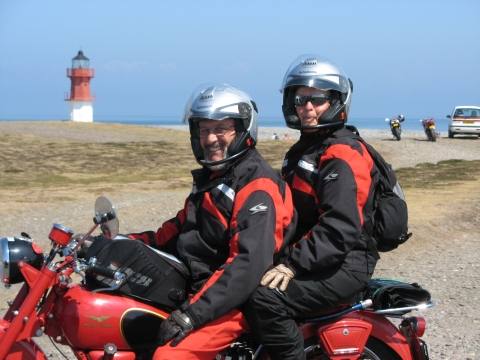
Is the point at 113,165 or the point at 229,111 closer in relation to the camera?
the point at 229,111

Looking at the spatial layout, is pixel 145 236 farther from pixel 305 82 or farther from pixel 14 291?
pixel 14 291

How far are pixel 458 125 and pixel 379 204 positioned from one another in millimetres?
39142

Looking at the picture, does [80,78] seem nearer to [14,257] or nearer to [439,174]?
[439,174]

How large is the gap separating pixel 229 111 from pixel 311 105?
0.61 metres

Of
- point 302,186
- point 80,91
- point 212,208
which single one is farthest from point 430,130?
point 80,91

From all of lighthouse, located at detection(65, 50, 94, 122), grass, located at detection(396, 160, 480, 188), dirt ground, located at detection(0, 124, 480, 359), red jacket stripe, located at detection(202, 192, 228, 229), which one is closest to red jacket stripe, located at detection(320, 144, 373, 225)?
red jacket stripe, located at detection(202, 192, 228, 229)

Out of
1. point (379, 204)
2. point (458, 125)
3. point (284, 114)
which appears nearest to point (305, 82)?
point (284, 114)

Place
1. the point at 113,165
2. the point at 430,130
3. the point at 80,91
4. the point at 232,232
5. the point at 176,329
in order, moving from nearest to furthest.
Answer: the point at 176,329 < the point at 232,232 < the point at 113,165 < the point at 430,130 < the point at 80,91

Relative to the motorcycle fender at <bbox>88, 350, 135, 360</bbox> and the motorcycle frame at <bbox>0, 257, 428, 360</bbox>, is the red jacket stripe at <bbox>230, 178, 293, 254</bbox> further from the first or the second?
the motorcycle fender at <bbox>88, 350, 135, 360</bbox>

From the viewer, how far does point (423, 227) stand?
39.4 ft

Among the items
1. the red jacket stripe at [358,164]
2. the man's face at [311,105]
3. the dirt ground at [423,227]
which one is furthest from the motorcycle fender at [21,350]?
the dirt ground at [423,227]

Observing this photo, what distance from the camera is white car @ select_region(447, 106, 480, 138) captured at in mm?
41219

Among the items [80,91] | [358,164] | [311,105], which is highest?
[311,105]

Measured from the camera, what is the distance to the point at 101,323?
3.79m
